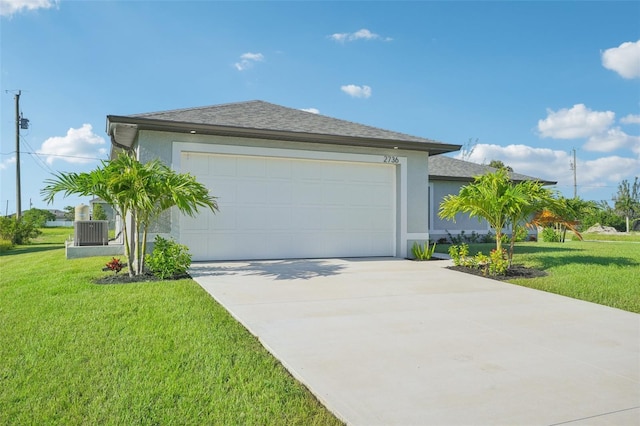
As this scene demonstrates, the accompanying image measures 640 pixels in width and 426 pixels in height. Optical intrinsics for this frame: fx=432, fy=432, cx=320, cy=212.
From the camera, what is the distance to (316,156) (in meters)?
11.2

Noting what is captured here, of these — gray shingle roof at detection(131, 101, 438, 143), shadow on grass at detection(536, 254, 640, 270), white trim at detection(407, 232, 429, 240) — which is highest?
gray shingle roof at detection(131, 101, 438, 143)

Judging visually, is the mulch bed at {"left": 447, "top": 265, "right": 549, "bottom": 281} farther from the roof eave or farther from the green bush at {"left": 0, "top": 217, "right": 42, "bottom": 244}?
the green bush at {"left": 0, "top": 217, "right": 42, "bottom": 244}

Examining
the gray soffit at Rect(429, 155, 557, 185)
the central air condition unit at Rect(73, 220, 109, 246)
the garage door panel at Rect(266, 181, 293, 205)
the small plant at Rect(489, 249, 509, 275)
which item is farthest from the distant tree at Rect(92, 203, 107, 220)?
the small plant at Rect(489, 249, 509, 275)

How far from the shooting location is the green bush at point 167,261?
776 centimetres

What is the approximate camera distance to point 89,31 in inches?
579

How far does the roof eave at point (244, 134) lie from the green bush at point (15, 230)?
13.3 metres

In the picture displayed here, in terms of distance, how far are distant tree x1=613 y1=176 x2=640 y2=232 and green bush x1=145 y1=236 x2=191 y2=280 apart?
143 feet

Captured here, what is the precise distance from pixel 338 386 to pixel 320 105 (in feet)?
58.4

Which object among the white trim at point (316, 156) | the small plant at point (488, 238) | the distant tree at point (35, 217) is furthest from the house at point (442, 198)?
the distant tree at point (35, 217)

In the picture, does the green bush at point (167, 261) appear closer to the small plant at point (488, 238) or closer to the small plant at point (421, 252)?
the small plant at point (421, 252)

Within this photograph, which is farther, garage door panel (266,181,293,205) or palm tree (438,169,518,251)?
garage door panel (266,181,293,205)

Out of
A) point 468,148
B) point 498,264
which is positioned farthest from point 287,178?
point 468,148

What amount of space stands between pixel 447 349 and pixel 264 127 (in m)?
7.61

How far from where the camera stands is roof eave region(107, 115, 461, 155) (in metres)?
9.40
